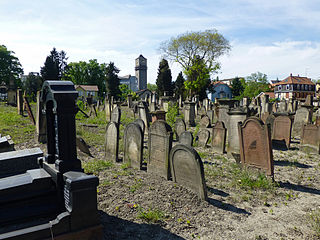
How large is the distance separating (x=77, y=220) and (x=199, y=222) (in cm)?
208

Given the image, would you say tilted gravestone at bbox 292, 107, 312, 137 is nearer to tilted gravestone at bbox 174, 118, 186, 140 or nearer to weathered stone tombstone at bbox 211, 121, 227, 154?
Answer: weathered stone tombstone at bbox 211, 121, 227, 154

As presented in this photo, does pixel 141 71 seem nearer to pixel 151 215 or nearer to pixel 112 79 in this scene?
pixel 112 79

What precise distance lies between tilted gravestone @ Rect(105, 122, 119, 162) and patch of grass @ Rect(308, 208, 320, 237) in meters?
5.42

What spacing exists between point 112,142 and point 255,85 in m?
63.4

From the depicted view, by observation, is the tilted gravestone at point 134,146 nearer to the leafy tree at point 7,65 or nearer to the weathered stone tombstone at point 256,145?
the weathered stone tombstone at point 256,145

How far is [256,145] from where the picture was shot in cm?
657

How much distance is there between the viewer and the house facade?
2539 inches

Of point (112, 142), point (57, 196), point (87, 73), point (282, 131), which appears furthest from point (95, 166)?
point (87, 73)

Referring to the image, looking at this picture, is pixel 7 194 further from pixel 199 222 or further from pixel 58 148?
pixel 199 222

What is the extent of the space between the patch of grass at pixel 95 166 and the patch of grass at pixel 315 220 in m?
4.92

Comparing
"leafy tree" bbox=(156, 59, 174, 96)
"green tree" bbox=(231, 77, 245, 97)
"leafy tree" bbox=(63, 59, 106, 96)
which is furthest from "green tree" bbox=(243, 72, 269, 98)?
"leafy tree" bbox=(63, 59, 106, 96)

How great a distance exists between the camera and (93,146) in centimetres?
968

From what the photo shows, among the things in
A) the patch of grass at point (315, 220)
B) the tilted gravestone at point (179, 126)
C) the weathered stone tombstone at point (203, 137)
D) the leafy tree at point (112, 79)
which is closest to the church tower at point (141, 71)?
the leafy tree at point (112, 79)

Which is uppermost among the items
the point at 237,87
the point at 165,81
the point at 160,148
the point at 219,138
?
the point at 165,81
